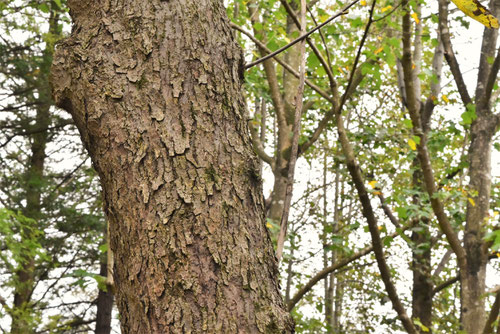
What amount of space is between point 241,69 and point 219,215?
16.1 inches

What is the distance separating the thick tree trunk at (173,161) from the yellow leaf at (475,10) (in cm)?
50

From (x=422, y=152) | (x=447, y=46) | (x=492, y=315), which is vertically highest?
(x=447, y=46)

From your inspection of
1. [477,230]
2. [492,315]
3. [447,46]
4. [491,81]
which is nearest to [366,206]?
[492,315]

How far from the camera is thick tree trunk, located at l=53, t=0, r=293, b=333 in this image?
1.06 m

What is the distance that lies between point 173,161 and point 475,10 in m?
0.66

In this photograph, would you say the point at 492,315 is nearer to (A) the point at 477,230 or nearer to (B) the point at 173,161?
(A) the point at 477,230

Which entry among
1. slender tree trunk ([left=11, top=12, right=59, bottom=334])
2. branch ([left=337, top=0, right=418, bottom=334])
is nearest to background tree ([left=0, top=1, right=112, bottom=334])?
slender tree trunk ([left=11, top=12, right=59, bottom=334])

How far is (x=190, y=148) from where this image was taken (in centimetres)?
114

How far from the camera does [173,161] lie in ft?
3.69

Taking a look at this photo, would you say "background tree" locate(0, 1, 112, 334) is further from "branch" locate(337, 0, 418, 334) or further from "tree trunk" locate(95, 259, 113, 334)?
"branch" locate(337, 0, 418, 334)

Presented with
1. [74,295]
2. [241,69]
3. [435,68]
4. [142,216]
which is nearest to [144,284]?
[142,216]

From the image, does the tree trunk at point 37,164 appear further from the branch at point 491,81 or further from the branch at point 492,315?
the branch at point 492,315

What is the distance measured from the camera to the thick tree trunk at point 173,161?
3.47 ft

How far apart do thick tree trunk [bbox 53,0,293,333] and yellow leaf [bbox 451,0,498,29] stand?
502 millimetres
